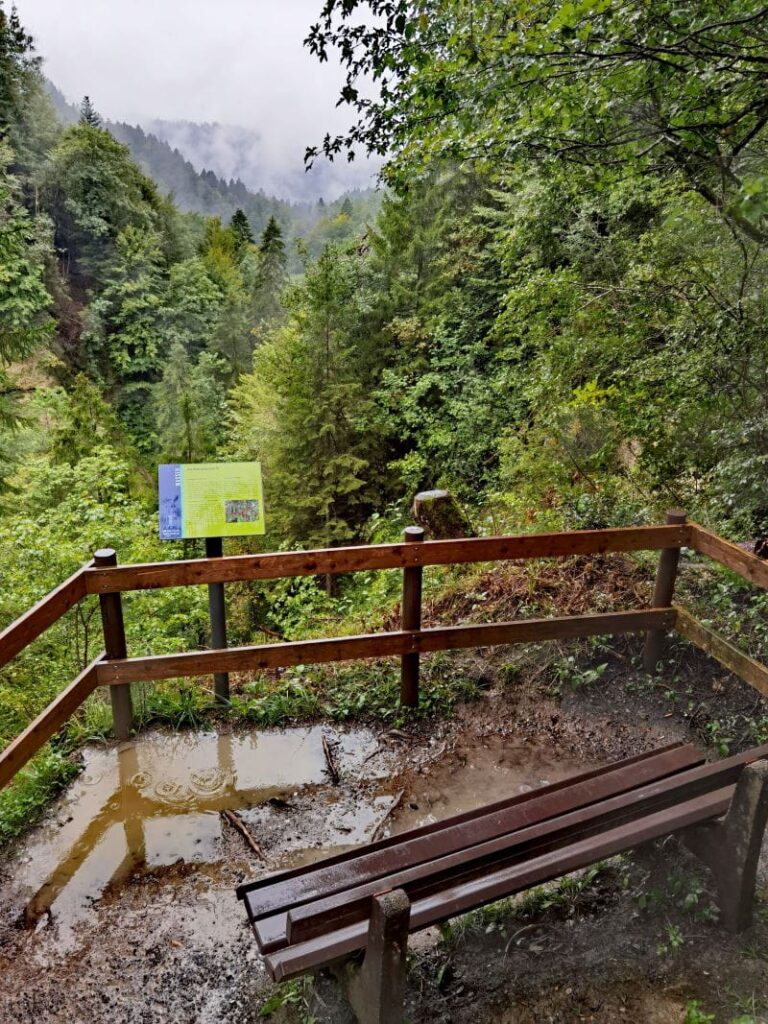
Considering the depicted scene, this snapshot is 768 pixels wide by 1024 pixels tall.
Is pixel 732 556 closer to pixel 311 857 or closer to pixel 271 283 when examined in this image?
pixel 311 857

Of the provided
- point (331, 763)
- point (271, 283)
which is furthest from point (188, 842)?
point (271, 283)

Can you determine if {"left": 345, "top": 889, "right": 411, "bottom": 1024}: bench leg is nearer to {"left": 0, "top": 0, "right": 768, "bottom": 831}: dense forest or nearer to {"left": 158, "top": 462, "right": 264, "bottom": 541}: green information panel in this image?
{"left": 158, "top": 462, "right": 264, "bottom": 541}: green information panel

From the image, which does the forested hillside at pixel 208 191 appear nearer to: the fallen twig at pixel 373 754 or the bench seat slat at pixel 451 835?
the fallen twig at pixel 373 754

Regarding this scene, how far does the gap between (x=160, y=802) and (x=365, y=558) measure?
1.91m

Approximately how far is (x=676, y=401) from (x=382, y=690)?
12.5ft

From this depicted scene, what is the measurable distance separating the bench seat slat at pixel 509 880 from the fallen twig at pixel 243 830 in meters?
1.18

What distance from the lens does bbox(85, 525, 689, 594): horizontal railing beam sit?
3645 mm

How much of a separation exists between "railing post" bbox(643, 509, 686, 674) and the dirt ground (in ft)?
1.32

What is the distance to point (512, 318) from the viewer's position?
854 cm

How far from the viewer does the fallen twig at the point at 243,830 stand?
3219mm

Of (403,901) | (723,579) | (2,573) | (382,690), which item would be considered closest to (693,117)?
(723,579)

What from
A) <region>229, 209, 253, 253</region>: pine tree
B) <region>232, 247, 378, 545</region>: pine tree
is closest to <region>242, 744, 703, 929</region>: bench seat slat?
<region>232, 247, 378, 545</region>: pine tree

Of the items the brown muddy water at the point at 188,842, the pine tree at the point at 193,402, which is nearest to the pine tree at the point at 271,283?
the pine tree at the point at 193,402

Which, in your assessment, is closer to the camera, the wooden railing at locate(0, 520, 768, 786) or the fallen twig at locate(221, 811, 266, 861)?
the fallen twig at locate(221, 811, 266, 861)
